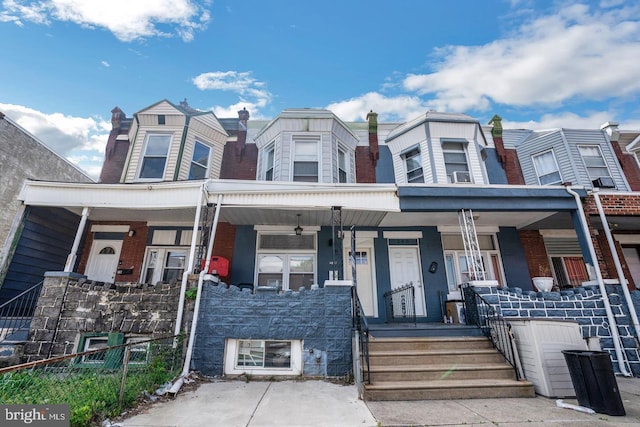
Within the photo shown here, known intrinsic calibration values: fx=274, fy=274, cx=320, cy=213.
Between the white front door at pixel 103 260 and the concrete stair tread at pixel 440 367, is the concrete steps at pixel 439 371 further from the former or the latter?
the white front door at pixel 103 260

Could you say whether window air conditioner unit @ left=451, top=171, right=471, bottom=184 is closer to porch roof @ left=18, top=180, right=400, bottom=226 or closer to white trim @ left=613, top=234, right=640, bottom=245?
porch roof @ left=18, top=180, right=400, bottom=226

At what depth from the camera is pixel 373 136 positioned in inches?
426

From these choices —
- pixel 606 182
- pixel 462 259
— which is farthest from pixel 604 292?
pixel 606 182

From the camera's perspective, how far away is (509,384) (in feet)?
13.9

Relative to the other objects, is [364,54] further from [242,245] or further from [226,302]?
[226,302]

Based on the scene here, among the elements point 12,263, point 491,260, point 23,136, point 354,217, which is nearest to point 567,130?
point 491,260

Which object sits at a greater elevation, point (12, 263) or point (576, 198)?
point (576, 198)

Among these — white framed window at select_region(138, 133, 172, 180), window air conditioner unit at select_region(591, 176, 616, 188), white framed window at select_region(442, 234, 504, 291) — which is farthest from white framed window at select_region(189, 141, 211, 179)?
window air conditioner unit at select_region(591, 176, 616, 188)

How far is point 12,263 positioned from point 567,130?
18.6m

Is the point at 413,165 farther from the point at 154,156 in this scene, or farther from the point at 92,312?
the point at 92,312

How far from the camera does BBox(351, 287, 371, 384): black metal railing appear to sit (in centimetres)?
436

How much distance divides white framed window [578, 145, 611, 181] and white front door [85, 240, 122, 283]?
16.9m

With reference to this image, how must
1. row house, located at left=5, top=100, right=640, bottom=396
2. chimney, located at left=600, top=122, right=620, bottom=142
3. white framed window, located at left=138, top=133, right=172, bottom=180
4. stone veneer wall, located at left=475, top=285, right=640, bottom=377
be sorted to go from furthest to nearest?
chimney, located at left=600, top=122, right=620, bottom=142, white framed window, located at left=138, top=133, right=172, bottom=180, stone veneer wall, located at left=475, top=285, right=640, bottom=377, row house, located at left=5, top=100, right=640, bottom=396

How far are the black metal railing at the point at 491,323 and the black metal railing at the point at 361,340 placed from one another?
2.46 metres
